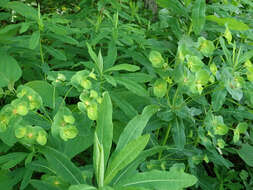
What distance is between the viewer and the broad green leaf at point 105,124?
1.14 metres

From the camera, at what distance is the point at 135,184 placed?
105 centimetres

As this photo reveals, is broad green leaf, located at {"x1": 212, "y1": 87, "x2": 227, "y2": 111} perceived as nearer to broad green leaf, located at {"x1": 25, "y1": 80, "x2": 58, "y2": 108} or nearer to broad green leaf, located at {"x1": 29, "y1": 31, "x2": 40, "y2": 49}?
broad green leaf, located at {"x1": 25, "y1": 80, "x2": 58, "y2": 108}

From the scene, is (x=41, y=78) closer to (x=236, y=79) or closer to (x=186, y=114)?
(x=186, y=114)

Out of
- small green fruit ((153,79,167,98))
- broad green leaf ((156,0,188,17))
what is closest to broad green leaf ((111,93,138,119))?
small green fruit ((153,79,167,98))

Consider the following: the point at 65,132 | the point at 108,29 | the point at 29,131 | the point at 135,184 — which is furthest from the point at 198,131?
the point at 108,29

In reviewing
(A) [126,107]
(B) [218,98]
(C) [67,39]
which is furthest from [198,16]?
(C) [67,39]

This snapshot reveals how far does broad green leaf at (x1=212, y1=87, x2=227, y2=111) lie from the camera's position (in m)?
1.47

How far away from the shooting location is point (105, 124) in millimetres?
1150

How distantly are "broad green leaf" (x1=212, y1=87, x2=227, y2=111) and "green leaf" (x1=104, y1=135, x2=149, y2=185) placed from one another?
0.55 m

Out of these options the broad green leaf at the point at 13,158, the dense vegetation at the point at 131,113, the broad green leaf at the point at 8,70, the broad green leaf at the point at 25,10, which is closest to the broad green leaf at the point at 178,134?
A: the dense vegetation at the point at 131,113

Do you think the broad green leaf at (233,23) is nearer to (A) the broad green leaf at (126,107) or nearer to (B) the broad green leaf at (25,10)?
(A) the broad green leaf at (126,107)

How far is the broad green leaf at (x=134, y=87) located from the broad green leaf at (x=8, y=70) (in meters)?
0.77

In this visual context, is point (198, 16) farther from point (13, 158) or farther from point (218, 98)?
point (13, 158)

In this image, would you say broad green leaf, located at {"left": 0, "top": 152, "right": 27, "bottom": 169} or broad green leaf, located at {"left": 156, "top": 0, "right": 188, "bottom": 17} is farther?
broad green leaf, located at {"left": 156, "top": 0, "right": 188, "bottom": 17}
